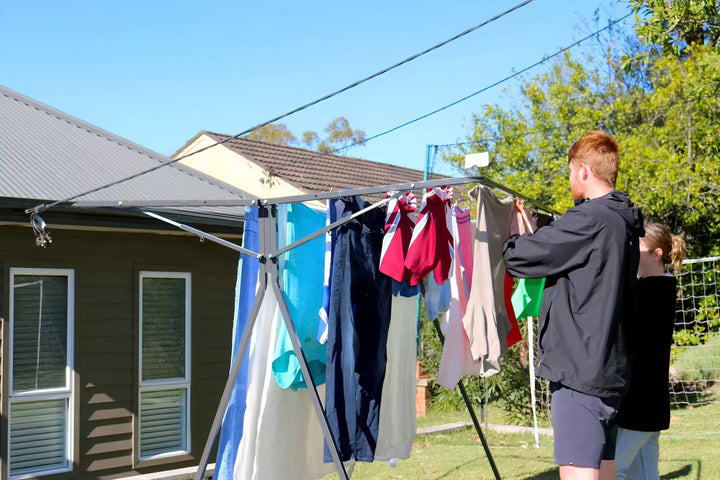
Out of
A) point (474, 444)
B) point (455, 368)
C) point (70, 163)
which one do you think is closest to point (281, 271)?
point (455, 368)

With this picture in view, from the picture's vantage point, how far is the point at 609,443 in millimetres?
3186

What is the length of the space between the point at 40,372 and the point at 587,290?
5381 millimetres

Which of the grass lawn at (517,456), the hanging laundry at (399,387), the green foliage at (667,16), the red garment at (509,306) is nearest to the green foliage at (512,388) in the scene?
the grass lawn at (517,456)

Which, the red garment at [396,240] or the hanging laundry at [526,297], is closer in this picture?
the red garment at [396,240]

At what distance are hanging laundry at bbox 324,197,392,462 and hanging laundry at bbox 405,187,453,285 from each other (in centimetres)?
27

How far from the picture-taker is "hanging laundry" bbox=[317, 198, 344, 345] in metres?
4.35

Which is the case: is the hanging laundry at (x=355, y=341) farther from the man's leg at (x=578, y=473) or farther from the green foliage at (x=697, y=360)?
the green foliage at (x=697, y=360)

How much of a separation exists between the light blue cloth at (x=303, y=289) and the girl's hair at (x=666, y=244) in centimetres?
193

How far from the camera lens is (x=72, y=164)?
7.66 meters

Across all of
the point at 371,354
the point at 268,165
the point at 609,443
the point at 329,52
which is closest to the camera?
the point at 609,443

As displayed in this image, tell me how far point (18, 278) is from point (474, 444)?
5647mm

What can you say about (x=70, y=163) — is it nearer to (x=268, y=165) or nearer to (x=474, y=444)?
(x=474, y=444)

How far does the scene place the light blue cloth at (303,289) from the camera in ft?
14.5

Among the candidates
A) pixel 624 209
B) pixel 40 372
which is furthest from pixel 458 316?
pixel 40 372
